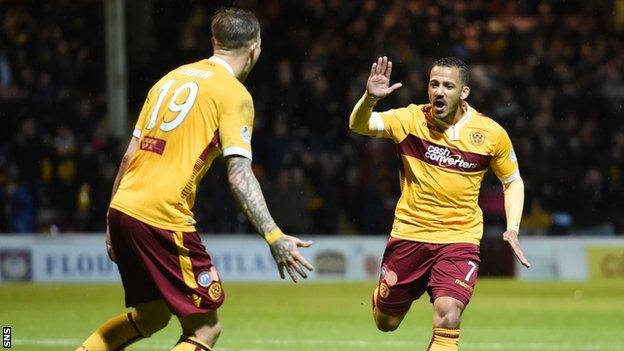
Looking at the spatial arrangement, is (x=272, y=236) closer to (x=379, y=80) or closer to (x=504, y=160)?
(x=379, y=80)

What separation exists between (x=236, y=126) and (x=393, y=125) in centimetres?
269

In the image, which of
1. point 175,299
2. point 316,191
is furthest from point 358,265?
point 175,299

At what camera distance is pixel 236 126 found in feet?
20.6

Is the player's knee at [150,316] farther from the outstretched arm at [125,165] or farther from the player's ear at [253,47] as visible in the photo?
the player's ear at [253,47]

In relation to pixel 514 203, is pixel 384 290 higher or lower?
lower

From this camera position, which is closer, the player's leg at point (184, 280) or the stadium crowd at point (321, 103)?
the player's leg at point (184, 280)

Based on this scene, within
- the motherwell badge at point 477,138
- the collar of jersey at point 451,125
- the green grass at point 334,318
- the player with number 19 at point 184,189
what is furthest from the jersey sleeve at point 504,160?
the player with number 19 at point 184,189

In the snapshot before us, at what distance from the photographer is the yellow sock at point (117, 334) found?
6.76 m

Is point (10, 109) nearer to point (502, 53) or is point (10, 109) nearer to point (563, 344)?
point (502, 53)

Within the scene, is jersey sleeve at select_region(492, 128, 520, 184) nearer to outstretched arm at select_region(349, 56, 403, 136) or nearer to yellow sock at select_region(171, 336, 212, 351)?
outstretched arm at select_region(349, 56, 403, 136)

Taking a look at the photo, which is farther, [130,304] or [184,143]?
[130,304]

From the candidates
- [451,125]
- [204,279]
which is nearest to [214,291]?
[204,279]

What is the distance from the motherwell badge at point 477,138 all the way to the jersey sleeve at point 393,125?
0.47 m
